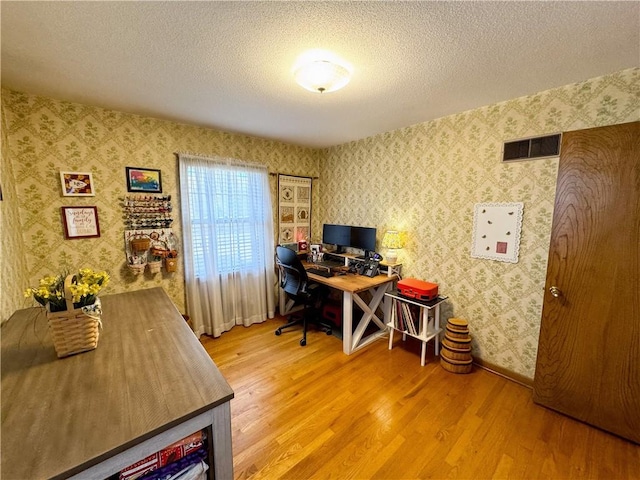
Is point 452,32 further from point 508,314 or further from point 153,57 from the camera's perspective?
point 508,314

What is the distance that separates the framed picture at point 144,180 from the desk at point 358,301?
1770 millimetres

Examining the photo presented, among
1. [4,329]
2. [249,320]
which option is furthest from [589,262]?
[4,329]

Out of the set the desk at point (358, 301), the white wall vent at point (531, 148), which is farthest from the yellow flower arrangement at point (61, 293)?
the white wall vent at point (531, 148)

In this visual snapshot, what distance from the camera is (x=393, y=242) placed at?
8.92 ft

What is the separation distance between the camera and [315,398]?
1932 mm

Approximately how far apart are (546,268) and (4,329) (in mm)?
3380

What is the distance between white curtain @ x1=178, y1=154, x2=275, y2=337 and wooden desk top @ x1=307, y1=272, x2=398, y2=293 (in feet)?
2.69

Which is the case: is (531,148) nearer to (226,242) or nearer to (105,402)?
(105,402)

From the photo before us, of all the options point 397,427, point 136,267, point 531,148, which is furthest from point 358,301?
point 136,267

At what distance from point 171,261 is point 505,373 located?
10.6 feet

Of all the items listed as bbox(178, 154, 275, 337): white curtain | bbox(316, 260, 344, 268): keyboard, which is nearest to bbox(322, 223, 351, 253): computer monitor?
bbox(316, 260, 344, 268): keyboard

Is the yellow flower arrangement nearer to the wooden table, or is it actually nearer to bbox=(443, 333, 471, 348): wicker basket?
the wooden table

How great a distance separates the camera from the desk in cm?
246

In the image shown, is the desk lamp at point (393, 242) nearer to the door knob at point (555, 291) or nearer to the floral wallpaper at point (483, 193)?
the floral wallpaper at point (483, 193)
